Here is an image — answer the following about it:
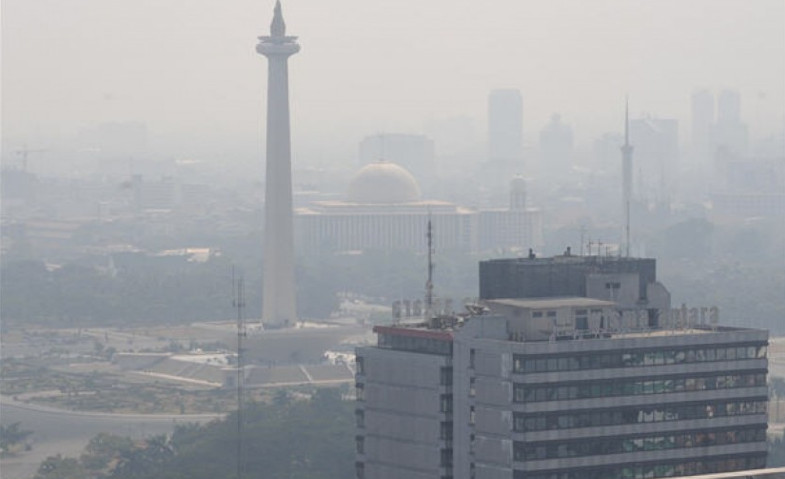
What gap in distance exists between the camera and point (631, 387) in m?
62.9

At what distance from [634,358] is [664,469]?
2923 millimetres

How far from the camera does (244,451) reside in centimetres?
10281

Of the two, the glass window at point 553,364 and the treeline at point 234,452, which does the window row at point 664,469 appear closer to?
the glass window at point 553,364

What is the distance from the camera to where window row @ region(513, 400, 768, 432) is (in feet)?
202

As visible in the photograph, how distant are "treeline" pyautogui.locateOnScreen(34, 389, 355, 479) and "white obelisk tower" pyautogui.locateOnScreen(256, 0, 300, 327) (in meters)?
43.8

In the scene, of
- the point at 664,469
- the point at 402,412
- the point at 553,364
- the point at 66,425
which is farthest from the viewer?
the point at 66,425

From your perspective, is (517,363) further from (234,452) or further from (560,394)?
(234,452)

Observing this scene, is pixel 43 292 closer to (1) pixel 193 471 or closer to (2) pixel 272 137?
(2) pixel 272 137

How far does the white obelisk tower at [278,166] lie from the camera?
15750 cm

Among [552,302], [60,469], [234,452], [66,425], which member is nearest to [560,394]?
[552,302]

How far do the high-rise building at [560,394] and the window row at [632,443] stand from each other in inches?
1.0

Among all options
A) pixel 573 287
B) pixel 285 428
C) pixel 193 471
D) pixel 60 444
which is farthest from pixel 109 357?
pixel 573 287

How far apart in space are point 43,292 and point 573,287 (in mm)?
127630

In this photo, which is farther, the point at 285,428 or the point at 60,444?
the point at 60,444
